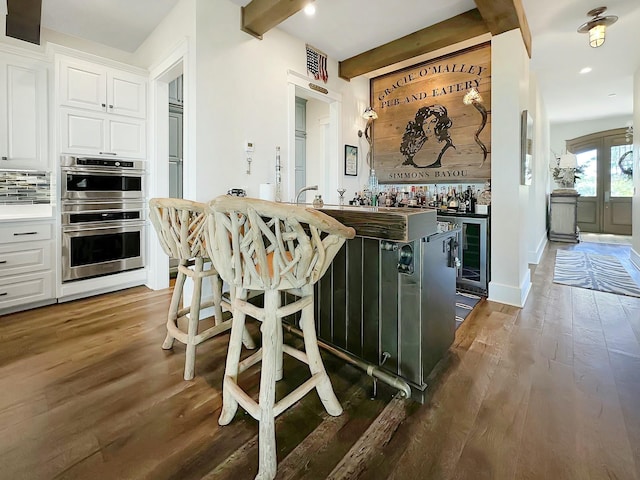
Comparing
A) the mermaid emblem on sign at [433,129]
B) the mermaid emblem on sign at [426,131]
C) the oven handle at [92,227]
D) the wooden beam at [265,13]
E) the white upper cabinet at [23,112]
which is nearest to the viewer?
the wooden beam at [265,13]

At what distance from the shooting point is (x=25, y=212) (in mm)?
3100

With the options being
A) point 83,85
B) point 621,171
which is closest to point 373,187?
point 83,85

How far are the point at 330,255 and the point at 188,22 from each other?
2.54 meters

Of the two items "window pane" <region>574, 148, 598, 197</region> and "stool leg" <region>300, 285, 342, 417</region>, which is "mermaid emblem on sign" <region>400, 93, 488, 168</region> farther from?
"window pane" <region>574, 148, 598, 197</region>

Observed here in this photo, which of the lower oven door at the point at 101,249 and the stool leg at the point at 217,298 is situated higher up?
the lower oven door at the point at 101,249

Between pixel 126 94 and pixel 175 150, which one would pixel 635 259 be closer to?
pixel 175 150

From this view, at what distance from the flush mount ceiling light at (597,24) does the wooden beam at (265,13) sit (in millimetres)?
2672

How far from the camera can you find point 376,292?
172 cm

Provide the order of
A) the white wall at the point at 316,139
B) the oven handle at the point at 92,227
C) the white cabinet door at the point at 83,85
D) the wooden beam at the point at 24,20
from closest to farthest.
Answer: the wooden beam at the point at 24,20 → the white cabinet door at the point at 83,85 → the oven handle at the point at 92,227 → the white wall at the point at 316,139

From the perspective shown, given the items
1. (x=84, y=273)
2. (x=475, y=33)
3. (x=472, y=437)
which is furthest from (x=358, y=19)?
(x=84, y=273)

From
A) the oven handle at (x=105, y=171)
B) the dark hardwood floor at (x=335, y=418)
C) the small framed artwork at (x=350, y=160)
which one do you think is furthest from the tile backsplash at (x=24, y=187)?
the small framed artwork at (x=350, y=160)

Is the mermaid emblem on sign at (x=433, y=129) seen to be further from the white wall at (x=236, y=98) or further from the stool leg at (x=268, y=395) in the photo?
the stool leg at (x=268, y=395)

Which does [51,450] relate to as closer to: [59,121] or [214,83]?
[214,83]

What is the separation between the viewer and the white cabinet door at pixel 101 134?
118 inches
